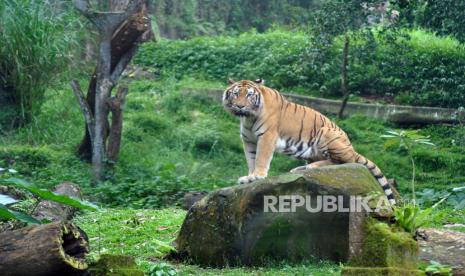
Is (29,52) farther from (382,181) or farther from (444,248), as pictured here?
(444,248)

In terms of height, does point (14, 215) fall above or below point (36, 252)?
above

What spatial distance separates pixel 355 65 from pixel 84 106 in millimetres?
6879

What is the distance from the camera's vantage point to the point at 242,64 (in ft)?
60.1

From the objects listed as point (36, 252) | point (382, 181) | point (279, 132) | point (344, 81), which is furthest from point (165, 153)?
point (36, 252)

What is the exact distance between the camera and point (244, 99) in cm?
828

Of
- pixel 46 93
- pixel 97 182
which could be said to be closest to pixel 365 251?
pixel 97 182

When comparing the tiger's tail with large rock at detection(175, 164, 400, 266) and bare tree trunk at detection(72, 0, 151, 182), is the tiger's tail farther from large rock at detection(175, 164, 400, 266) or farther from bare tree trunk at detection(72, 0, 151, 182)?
bare tree trunk at detection(72, 0, 151, 182)

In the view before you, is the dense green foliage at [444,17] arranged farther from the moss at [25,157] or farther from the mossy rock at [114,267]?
the mossy rock at [114,267]

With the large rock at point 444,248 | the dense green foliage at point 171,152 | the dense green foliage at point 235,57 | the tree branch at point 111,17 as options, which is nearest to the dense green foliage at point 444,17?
the dense green foliage at point 171,152

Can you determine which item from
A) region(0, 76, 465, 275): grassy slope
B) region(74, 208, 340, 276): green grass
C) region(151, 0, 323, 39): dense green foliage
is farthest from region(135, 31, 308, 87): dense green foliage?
region(74, 208, 340, 276): green grass

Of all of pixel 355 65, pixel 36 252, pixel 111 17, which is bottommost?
pixel 355 65

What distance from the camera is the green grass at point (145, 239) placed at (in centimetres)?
652

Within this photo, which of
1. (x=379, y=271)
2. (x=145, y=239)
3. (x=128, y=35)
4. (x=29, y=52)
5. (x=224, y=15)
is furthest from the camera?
(x=224, y=15)

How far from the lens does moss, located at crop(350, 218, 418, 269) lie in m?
5.27
